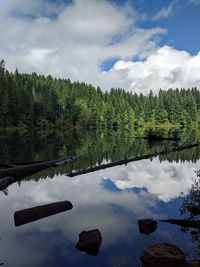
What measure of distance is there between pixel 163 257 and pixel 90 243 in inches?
124

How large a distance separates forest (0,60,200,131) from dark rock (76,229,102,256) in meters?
69.7

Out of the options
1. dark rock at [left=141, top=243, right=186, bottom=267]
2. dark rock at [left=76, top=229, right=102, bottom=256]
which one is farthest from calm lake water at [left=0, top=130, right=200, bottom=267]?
dark rock at [left=141, top=243, right=186, bottom=267]

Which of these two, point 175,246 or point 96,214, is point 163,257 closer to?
point 175,246

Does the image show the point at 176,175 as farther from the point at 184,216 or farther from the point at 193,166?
the point at 184,216

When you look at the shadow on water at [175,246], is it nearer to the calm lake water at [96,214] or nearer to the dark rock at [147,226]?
the dark rock at [147,226]

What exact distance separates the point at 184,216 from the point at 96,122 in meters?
96.6

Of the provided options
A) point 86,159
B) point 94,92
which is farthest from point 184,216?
point 94,92

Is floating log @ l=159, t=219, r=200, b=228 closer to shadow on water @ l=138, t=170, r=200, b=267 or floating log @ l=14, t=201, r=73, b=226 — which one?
shadow on water @ l=138, t=170, r=200, b=267

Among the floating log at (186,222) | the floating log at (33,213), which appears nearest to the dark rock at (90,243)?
the floating log at (33,213)

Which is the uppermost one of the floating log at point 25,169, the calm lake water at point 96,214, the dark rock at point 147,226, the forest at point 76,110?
the forest at point 76,110

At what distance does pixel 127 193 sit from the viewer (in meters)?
15.7

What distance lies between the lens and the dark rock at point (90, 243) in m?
8.00

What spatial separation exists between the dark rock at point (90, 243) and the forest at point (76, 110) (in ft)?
229

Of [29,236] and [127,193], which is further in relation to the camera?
[127,193]
